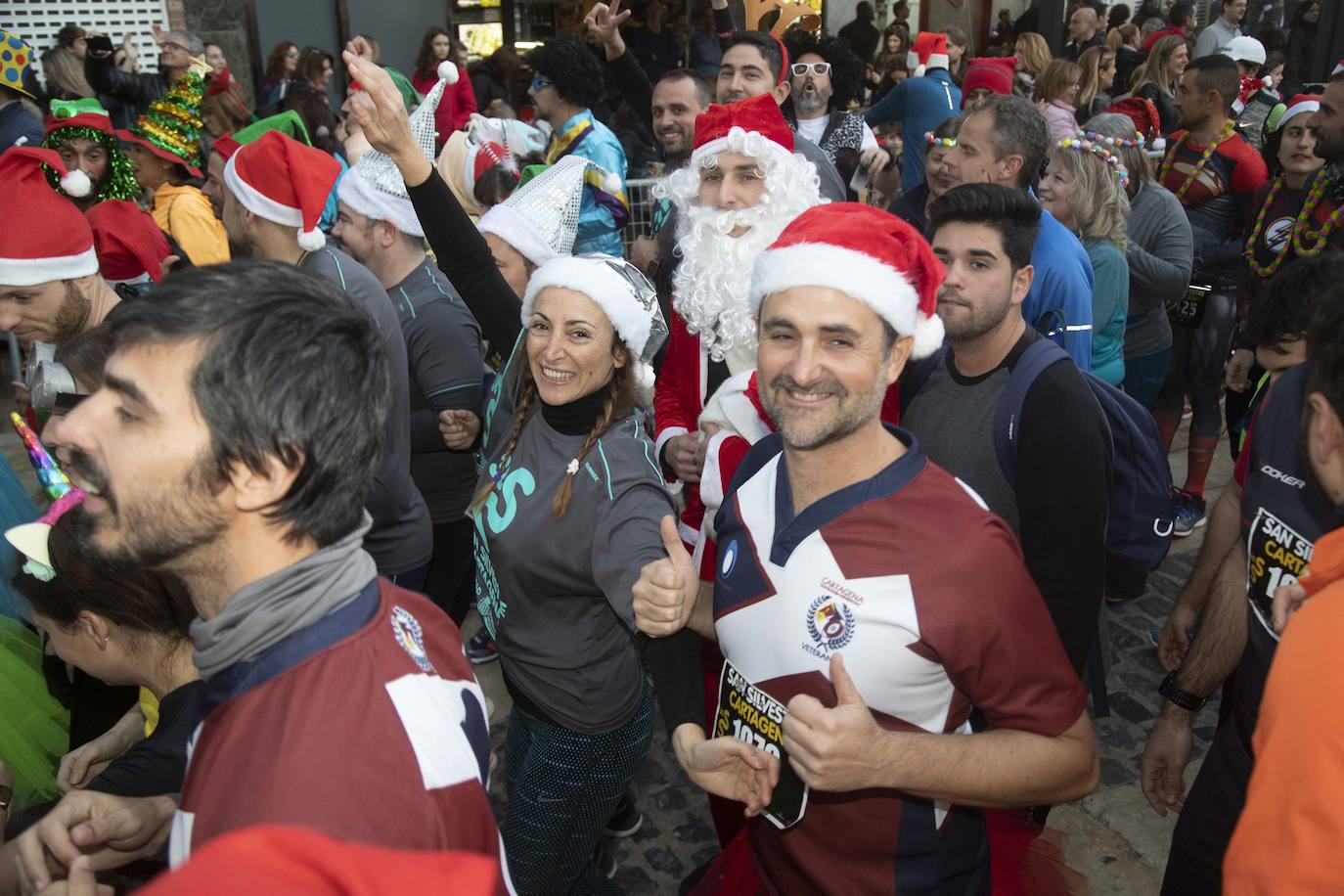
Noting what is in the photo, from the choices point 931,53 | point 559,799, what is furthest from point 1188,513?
point 559,799

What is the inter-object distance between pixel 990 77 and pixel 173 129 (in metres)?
5.98

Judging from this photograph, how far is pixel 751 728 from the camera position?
2.08 meters

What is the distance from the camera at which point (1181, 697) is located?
2.59m

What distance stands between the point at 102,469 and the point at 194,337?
0.82 feet

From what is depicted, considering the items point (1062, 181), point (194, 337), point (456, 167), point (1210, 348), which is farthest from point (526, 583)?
point (1210, 348)

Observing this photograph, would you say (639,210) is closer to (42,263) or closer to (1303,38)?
(42,263)

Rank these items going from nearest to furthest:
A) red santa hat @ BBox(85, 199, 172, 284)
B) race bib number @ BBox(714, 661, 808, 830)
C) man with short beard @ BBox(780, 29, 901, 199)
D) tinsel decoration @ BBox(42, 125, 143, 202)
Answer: race bib number @ BBox(714, 661, 808, 830) → red santa hat @ BBox(85, 199, 172, 284) → tinsel decoration @ BBox(42, 125, 143, 202) → man with short beard @ BBox(780, 29, 901, 199)

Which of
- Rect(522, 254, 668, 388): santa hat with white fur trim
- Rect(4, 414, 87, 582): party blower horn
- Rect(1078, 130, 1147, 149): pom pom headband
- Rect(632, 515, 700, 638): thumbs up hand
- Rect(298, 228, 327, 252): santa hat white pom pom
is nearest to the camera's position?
Rect(632, 515, 700, 638): thumbs up hand

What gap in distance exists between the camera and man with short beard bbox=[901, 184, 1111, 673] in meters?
2.56

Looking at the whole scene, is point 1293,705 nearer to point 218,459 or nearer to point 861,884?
point 861,884

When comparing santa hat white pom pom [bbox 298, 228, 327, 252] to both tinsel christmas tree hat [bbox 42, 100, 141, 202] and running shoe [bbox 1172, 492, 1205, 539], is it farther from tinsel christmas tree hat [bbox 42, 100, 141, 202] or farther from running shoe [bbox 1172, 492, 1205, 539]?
running shoe [bbox 1172, 492, 1205, 539]

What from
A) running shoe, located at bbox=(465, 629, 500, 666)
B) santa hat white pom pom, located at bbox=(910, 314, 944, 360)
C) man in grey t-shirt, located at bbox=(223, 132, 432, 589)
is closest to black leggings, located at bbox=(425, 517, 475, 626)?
man in grey t-shirt, located at bbox=(223, 132, 432, 589)

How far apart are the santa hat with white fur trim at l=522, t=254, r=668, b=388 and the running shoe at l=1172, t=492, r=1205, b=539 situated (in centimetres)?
422

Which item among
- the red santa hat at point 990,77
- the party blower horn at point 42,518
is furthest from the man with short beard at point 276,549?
the red santa hat at point 990,77
